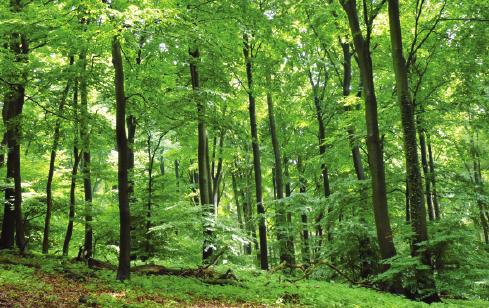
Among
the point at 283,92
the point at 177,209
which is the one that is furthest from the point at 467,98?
the point at 177,209

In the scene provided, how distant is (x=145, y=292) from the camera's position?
8.33 m

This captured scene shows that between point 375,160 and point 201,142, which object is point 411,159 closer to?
point 375,160

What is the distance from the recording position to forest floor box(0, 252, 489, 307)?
23.2 feet

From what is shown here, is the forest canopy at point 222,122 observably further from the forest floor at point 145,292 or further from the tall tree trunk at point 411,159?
the forest floor at point 145,292

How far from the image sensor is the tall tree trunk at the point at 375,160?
10.4 metres

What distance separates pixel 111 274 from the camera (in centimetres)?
1040

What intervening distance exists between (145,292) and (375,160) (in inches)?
275

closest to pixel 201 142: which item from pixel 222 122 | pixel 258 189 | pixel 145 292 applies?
pixel 222 122

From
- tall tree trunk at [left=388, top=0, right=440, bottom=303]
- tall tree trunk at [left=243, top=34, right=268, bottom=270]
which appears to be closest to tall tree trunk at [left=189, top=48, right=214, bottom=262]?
tall tree trunk at [left=243, top=34, right=268, bottom=270]

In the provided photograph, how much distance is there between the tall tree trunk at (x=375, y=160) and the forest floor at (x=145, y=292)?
1.45 meters

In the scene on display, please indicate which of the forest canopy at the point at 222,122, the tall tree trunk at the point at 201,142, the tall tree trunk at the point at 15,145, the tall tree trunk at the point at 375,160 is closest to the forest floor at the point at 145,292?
the forest canopy at the point at 222,122

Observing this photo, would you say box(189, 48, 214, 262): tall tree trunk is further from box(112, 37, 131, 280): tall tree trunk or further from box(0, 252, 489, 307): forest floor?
box(112, 37, 131, 280): tall tree trunk

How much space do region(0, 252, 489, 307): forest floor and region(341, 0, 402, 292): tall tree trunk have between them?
4.77 ft

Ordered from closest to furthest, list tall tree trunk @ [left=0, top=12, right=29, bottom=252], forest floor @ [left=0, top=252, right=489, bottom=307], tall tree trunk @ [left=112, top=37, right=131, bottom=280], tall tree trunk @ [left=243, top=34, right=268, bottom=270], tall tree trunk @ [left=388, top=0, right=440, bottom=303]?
1. forest floor @ [left=0, top=252, right=489, bottom=307]
2. tall tree trunk @ [left=112, top=37, right=131, bottom=280]
3. tall tree trunk @ [left=388, top=0, right=440, bottom=303]
4. tall tree trunk @ [left=0, top=12, right=29, bottom=252]
5. tall tree trunk @ [left=243, top=34, right=268, bottom=270]
